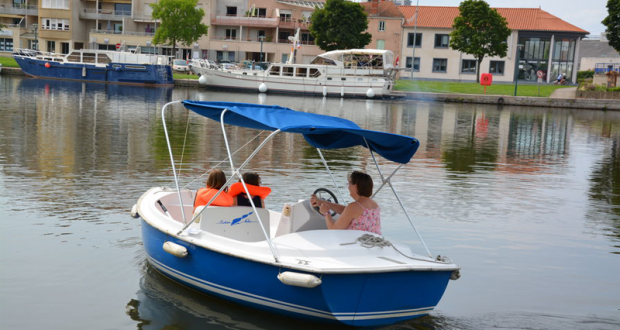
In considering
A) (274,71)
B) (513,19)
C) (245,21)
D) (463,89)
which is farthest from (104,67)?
(513,19)

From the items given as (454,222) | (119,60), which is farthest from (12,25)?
(454,222)

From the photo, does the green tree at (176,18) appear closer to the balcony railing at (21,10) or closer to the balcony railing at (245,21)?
the balcony railing at (245,21)

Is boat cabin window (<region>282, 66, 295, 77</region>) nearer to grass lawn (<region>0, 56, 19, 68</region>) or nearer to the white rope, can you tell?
grass lawn (<region>0, 56, 19, 68</region>)

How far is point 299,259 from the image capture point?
761 cm

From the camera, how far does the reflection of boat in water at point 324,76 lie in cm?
6175

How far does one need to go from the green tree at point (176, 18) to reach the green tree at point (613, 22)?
41.0 m

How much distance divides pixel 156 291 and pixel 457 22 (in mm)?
65744

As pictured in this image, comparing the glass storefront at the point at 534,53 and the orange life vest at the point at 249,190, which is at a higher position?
the glass storefront at the point at 534,53

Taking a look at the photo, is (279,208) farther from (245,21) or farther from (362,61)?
(245,21)

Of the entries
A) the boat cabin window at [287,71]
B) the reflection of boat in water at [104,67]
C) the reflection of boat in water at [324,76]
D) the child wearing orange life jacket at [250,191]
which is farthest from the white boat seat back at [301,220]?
the reflection of boat in water at [104,67]

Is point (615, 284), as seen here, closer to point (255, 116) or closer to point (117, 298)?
point (255, 116)

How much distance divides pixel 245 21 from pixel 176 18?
11107mm

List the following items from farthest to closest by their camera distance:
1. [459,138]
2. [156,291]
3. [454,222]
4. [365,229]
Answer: [459,138] → [454,222] → [156,291] → [365,229]

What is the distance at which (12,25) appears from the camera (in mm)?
86500
